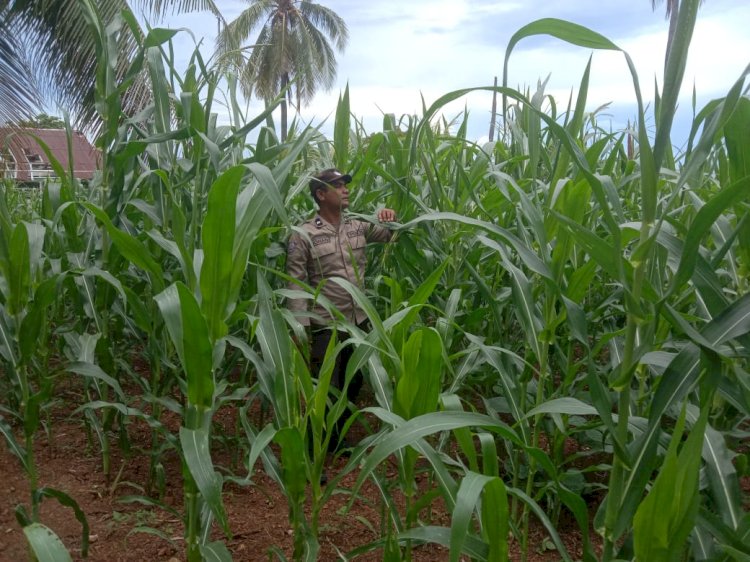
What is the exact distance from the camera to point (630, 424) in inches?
47.9

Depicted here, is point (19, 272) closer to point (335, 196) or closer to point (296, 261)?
point (296, 261)

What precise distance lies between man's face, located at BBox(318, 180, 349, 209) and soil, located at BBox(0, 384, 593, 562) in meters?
1.10

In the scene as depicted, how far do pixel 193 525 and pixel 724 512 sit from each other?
3.62 ft

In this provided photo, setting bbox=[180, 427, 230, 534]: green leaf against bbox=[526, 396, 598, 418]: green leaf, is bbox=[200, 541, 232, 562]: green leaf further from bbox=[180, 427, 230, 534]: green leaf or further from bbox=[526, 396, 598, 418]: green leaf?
bbox=[526, 396, 598, 418]: green leaf

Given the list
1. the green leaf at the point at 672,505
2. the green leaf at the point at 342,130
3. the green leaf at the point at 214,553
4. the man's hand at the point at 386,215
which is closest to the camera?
the green leaf at the point at 672,505

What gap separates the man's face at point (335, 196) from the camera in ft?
8.47

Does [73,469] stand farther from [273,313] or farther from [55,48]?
[55,48]

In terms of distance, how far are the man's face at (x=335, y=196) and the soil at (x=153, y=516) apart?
110 cm

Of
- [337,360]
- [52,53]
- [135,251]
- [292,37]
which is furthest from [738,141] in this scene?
[292,37]

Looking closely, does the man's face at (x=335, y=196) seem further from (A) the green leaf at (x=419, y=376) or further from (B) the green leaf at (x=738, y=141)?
(B) the green leaf at (x=738, y=141)

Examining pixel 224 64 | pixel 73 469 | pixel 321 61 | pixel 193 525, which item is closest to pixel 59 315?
pixel 73 469

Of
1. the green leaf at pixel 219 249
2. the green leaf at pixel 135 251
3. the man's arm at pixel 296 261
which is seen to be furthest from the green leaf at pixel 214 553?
the man's arm at pixel 296 261

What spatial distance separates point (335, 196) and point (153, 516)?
141 cm

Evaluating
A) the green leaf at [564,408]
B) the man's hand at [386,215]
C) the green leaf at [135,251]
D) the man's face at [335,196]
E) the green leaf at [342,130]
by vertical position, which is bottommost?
the green leaf at [564,408]
